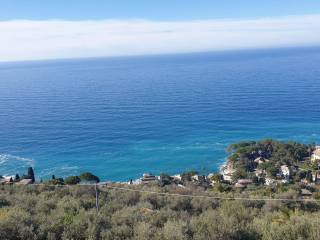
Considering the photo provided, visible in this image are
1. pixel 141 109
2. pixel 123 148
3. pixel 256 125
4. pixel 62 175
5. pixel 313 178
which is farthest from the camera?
pixel 141 109

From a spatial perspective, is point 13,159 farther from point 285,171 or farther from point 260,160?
point 285,171

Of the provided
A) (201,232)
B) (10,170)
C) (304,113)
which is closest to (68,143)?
(10,170)

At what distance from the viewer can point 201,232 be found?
7711 millimetres

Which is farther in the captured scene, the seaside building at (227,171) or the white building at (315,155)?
the white building at (315,155)

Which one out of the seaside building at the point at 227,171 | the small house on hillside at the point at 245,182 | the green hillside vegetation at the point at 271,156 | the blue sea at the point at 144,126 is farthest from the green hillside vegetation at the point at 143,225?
the blue sea at the point at 144,126

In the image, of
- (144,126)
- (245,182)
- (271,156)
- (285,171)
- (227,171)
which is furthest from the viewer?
(144,126)

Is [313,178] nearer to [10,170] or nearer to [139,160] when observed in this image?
[139,160]

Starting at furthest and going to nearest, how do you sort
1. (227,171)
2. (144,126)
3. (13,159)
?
1. (144,126)
2. (13,159)
3. (227,171)

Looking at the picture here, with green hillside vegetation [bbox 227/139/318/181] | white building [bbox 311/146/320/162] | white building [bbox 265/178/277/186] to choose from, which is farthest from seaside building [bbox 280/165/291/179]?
white building [bbox 311/146/320/162]

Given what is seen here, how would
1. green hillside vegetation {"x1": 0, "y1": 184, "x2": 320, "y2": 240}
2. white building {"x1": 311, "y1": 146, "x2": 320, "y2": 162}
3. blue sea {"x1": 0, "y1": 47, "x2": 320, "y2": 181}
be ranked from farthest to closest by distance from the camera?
blue sea {"x1": 0, "y1": 47, "x2": 320, "y2": 181}, white building {"x1": 311, "y1": 146, "x2": 320, "y2": 162}, green hillside vegetation {"x1": 0, "y1": 184, "x2": 320, "y2": 240}

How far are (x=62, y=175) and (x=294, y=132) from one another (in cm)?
3074

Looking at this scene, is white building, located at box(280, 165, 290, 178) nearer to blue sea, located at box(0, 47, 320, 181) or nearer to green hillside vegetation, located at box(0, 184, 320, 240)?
blue sea, located at box(0, 47, 320, 181)

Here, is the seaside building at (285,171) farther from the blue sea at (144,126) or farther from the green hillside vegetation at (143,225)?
the green hillside vegetation at (143,225)

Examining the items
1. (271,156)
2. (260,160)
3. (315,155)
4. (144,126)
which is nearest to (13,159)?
(144,126)
